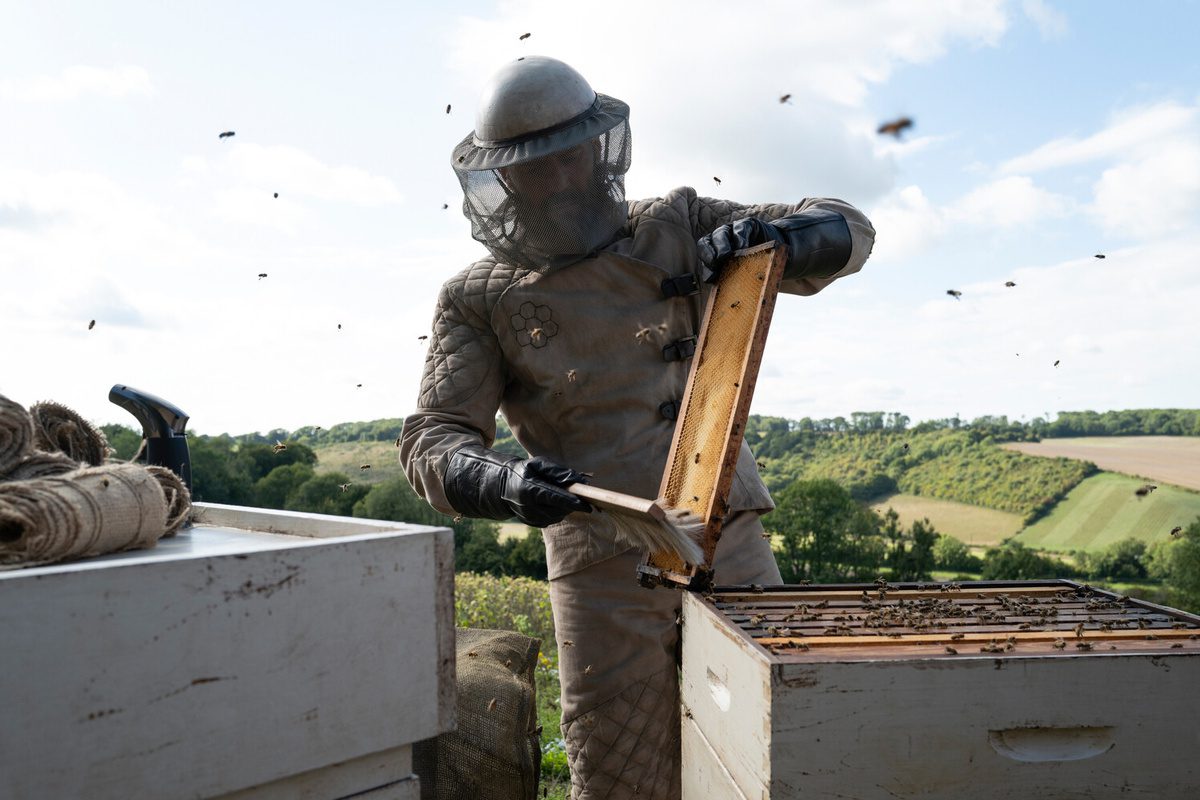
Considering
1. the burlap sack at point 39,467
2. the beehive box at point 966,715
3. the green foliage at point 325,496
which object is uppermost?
the burlap sack at point 39,467

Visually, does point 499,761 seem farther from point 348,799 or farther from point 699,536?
point 348,799

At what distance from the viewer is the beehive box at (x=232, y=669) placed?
4.56 feet

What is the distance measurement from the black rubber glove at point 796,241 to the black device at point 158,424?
1.86 metres

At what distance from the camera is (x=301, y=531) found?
2105 millimetres

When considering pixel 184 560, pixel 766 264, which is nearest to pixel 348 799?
pixel 184 560

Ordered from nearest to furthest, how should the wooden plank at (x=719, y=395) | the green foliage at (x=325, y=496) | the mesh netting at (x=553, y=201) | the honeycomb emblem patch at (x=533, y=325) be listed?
the wooden plank at (x=719, y=395), the mesh netting at (x=553, y=201), the honeycomb emblem patch at (x=533, y=325), the green foliage at (x=325, y=496)

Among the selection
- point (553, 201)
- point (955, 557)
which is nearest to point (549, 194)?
point (553, 201)

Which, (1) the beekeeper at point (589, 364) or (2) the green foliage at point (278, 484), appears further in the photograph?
(2) the green foliage at point (278, 484)

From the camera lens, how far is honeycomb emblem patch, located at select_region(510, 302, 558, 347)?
3230 millimetres

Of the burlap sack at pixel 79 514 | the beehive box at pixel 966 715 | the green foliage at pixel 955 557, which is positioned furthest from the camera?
the green foliage at pixel 955 557

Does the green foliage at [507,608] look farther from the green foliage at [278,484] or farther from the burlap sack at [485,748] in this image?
the green foliage at [278,484]

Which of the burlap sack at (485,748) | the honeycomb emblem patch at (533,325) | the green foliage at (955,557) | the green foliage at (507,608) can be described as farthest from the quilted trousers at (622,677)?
the green foliage at (955,557)

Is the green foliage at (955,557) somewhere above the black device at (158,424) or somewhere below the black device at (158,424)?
below

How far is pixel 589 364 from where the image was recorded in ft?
10.6
